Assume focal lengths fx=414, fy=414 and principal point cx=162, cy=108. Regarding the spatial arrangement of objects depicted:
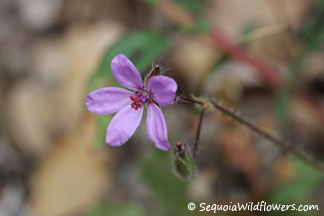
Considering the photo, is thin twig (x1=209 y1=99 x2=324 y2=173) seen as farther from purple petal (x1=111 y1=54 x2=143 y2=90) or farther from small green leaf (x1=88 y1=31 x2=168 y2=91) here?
small green leaf (x1=88 y1=31 x2=168 y2=91)

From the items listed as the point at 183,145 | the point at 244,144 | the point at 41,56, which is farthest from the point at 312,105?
the point at 41,56

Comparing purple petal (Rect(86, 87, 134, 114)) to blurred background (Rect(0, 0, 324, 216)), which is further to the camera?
blurred background (Rect(0, 0, 324, 216))

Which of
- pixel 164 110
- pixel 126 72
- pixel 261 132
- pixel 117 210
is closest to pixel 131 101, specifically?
pixel 126 72

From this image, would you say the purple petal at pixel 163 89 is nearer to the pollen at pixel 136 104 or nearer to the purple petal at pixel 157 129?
the purple petal at pixel 157 129

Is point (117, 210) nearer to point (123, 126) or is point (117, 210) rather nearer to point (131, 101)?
point (131, 101)

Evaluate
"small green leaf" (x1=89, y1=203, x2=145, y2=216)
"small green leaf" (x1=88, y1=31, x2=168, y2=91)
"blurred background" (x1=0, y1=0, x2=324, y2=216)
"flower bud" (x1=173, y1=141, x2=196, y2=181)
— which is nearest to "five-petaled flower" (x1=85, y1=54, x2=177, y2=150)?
"flower bud" (x1=173, y1=141, x2=196, y2=181)

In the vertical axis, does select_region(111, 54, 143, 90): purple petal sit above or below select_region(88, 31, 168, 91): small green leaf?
below

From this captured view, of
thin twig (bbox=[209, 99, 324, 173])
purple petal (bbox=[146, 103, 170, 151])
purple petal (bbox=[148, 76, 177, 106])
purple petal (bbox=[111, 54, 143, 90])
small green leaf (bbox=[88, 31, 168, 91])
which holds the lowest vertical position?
purple petal (bbox=[146, 103, 170, 151])

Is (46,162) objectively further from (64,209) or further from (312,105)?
(312,105)
